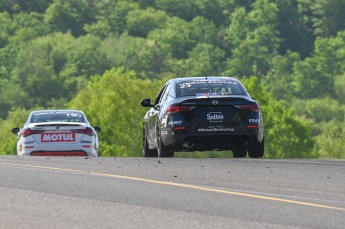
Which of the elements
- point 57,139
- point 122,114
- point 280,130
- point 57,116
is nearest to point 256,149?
point 57,139

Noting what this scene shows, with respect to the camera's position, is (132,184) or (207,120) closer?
(132,184)

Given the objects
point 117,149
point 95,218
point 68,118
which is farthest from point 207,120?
point 117,149

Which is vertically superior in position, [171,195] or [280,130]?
[171,195]

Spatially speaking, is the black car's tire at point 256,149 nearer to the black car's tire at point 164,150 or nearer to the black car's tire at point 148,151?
the black car's tire at point 164,150

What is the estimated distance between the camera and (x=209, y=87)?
83.5ft

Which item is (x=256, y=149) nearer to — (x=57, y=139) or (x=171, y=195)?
(x=57, y=139)

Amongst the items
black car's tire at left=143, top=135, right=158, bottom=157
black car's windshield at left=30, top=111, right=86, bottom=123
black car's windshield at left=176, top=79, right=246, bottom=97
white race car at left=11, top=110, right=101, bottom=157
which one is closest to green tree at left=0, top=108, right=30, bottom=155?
black car's windshield at left=30, top=111, right=86, bottom=123

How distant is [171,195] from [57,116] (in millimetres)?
17561

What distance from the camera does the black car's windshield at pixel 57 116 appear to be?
104 ft

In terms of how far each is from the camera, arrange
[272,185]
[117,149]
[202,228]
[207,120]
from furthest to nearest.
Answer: [117,149] → [207,120] → [272,185] → [202,228]

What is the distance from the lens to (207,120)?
24.4 meters

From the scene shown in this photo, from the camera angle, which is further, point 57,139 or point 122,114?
point 122,114

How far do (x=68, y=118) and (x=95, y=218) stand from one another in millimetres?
19818

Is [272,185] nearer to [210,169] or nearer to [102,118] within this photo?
[210,169]
